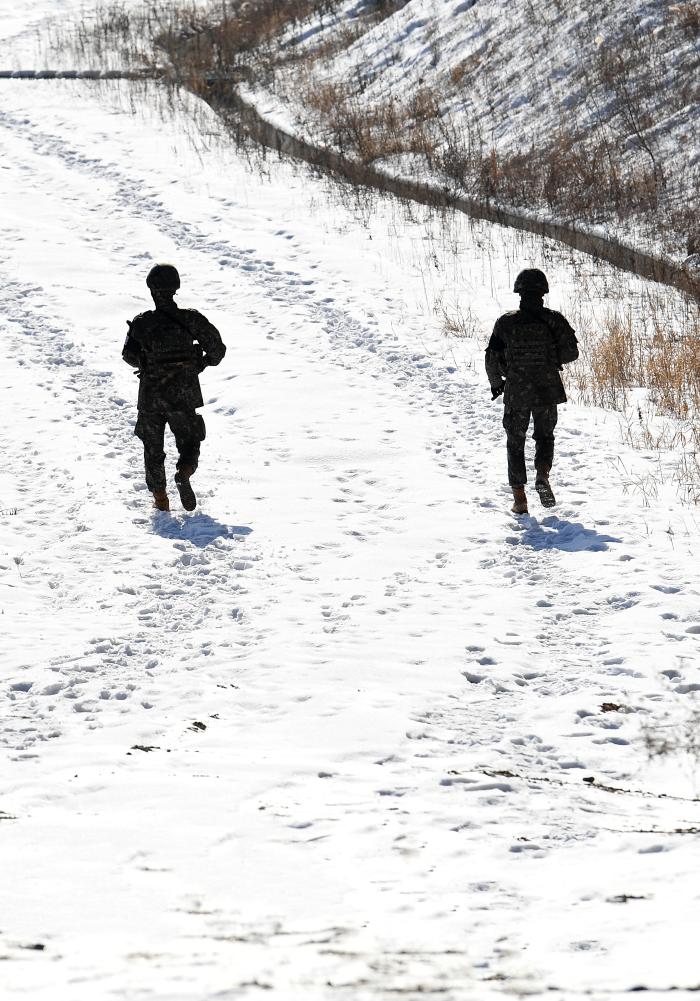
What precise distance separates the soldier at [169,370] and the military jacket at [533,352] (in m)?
2.19

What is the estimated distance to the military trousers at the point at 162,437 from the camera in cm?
835

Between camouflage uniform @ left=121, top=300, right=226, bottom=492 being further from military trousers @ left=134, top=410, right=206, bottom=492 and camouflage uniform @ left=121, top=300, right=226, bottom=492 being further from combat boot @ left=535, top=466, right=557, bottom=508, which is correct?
combat boot @ left=535, top=466, right=557, bottom=508

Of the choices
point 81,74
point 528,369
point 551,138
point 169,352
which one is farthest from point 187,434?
point 81,74

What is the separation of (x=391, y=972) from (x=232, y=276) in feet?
42.5

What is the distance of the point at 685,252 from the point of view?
15078 mm

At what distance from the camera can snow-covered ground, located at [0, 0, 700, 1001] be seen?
11.5 feet

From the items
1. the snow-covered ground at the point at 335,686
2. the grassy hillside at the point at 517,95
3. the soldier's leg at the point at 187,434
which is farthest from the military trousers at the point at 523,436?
the grassy hillside at the point at 517,95

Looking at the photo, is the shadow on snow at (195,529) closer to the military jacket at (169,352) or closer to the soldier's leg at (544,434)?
the military jacket at (169,352)

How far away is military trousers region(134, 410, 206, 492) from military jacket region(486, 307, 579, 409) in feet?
7.77

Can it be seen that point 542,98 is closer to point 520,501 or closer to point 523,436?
point 523,436

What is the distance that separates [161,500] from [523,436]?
2.89 metres

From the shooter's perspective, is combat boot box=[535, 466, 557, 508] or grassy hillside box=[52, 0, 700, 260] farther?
grassy hillside box=[52, 0, 700, 260]

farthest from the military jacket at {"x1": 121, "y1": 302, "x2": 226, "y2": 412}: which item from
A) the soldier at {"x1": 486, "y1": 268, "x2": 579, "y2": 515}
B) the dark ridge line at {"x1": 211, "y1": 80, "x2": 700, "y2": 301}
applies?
the dark ridge line at {"x1": 211, "y1": 80, "x2": 700, "y2": 301}

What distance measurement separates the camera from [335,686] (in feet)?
19.0
